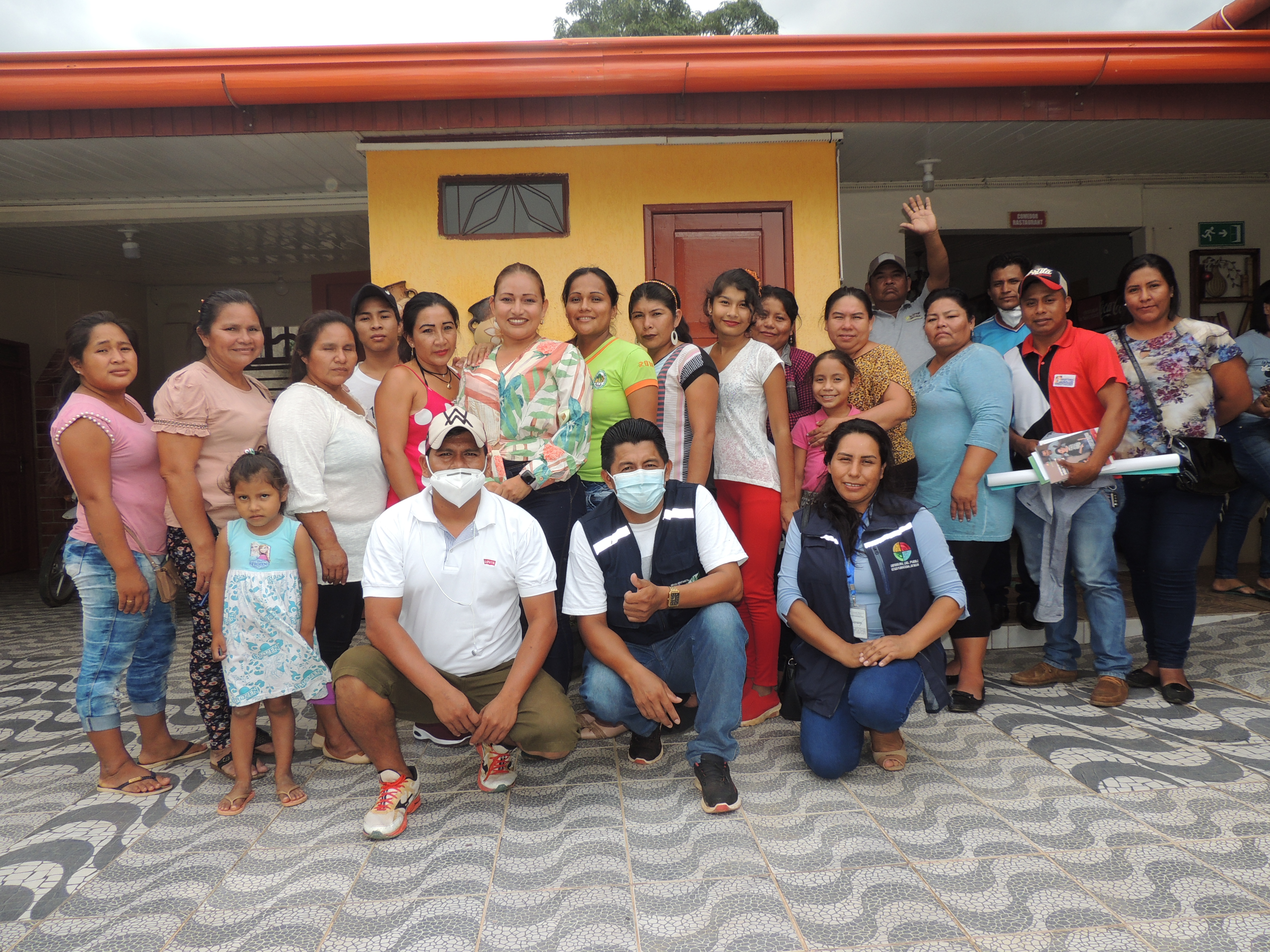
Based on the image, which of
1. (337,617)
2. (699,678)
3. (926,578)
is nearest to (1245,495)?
(926,578)

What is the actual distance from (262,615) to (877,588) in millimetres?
2356

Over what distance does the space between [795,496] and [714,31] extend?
29438 millimetres

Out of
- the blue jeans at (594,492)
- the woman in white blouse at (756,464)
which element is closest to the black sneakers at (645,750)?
the woman in white blouse at (756,464)

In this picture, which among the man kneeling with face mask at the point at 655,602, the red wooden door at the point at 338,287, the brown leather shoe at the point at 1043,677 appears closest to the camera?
the man kneeling with face mask at the point at 655,602

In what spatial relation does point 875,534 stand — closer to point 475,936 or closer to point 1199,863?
point 1199,863

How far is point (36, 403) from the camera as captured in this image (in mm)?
9602

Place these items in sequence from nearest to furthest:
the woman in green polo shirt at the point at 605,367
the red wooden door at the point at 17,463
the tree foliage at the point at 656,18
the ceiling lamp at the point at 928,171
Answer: the woman in green polo shirt at the point at 605,367 → the ceiling lamp at the point at 928,171 → the red wooden door at the point at 17,463 → the tree foliage at the point at 656,18

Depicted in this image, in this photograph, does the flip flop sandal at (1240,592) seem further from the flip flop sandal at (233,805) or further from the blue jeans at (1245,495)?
the flip flop sandal at (233,805)

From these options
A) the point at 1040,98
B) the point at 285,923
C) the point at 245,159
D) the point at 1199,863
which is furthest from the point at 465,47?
the point at 1199,863

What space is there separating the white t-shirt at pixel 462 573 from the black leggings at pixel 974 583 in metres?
1.96

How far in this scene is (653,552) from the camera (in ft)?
10.0

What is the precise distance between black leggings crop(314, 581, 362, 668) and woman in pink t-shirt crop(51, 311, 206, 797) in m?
0.60

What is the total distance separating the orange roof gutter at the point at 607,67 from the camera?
14.5 ft

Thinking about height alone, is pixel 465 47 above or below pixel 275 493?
above
